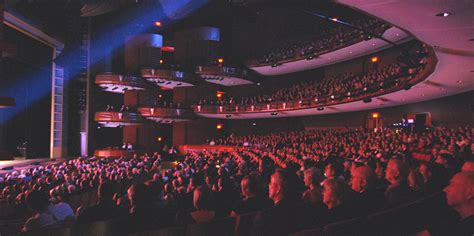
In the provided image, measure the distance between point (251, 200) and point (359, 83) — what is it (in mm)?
17836

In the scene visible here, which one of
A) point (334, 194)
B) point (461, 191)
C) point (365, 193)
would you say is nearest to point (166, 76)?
point (365, 193)

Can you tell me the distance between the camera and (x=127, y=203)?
4.90 m

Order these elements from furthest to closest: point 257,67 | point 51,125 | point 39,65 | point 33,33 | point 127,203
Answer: point 257,67
point 51,125
point 39,65
point 33,33
point 127,203

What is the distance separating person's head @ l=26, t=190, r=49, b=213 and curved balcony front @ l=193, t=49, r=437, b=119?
9.96 metres

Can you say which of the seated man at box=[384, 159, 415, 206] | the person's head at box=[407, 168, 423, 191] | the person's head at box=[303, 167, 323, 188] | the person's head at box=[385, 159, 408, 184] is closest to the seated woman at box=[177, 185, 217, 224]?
the person's head at box=[303, 167, 323, 188]

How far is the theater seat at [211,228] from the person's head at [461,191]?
151 cm

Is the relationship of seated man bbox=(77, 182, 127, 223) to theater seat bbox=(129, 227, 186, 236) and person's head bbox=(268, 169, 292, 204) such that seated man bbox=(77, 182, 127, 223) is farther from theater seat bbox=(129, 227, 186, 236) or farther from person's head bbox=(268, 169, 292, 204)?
person's head bbox=(268, 169, 292, 204)

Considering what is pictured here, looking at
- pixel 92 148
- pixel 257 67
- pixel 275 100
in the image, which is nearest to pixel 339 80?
pixel 275 100

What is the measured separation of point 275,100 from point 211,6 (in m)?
11.8

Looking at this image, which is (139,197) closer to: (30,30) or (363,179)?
(363,179)

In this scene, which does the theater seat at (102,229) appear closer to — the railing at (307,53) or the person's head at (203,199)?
the person's head at (203,199)

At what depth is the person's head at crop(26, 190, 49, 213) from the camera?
12.5ft

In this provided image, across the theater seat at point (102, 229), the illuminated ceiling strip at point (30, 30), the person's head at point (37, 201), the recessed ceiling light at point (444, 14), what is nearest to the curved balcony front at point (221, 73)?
the illuminated ceiling strip at point (30, 30)

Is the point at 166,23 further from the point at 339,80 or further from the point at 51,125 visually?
the point at 339,80
